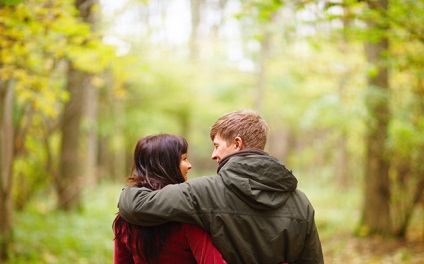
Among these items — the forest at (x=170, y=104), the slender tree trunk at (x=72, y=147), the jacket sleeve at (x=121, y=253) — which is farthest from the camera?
the slender tree trunk at (x=72, y=147)

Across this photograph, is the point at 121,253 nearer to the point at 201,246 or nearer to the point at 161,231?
the point at 161,231

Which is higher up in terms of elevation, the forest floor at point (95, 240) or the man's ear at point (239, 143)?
the man's ear at point (239, 143)

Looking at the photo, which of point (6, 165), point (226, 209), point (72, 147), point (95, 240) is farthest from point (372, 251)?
→ point (72, 147)

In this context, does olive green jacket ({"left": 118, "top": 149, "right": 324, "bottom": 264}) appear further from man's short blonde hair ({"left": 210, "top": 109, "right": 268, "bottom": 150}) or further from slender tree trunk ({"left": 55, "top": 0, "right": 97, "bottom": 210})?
slender tree trunk ({"left": 55, "top": 0, "right": 97, "bottom": 210})

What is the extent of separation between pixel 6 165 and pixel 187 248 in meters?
5.53

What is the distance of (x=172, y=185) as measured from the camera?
241 centimetres

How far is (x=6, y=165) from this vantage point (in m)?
7.16

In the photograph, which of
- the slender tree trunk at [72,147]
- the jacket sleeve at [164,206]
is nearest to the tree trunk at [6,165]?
the slender tree trunk at [72,147]

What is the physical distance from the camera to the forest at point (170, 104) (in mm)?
5898

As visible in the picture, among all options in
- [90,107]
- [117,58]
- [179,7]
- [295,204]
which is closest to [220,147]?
[295,204]

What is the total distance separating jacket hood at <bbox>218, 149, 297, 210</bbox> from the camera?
92.2 inches

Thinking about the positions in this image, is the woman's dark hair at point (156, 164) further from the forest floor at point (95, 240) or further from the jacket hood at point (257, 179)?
the forest floor at point (95, 240)

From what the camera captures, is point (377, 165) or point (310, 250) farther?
point (377, 165)

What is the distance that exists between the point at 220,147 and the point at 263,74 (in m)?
15.2
